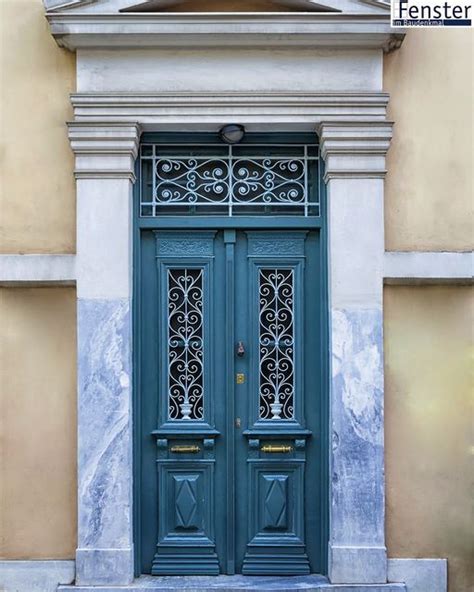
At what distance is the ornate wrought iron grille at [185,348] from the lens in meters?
6.57

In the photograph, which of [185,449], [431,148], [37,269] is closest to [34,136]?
[37,269]

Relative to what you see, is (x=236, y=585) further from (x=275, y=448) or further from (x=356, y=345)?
(x=356, y=345)

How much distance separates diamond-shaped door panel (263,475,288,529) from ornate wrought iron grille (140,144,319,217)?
2163 millimetres

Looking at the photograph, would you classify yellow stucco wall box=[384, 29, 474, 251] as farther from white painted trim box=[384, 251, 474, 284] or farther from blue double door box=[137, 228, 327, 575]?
blue double door box=[137, 228, 327, 575]

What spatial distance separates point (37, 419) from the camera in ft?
20.9

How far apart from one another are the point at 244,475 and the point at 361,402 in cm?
112

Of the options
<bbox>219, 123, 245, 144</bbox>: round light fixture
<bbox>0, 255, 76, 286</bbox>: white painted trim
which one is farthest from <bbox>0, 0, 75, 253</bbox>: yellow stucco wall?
<bbox>219, 123, 245, 144</bbox>: round light fixture

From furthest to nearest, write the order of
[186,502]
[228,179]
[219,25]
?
1. [228,179]
2. [186,502]
3. [219,25]

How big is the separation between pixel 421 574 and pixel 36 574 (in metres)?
2.93

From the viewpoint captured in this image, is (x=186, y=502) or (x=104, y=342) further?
(x=186, y=502)

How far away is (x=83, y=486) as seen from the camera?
6242 millimetres

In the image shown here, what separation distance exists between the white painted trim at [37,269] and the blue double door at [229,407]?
603 millimetres

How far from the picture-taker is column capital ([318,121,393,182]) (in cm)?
630

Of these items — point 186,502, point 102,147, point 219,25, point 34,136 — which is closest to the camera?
point 219,25
